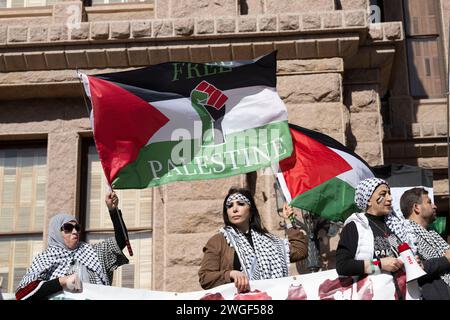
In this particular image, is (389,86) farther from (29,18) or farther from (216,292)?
(216,292)

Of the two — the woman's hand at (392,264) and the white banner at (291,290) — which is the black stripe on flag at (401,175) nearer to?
the white banner at (291,290)

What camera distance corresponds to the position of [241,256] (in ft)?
24.0

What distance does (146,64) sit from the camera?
1042 centimetres

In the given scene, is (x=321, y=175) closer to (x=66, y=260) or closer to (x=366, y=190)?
(x=366, y=190)

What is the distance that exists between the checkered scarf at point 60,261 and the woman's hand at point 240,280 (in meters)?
1.39

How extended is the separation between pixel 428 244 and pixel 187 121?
2810mm

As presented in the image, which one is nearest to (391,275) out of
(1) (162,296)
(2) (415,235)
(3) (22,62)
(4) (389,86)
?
(2) (415,235)

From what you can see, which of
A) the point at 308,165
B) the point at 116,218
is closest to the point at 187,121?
the point at 308,165

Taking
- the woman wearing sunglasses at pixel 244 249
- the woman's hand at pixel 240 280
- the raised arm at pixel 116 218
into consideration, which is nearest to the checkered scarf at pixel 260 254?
the woman wearing sunglasses at pixel 244 249

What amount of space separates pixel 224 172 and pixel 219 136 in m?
0.45

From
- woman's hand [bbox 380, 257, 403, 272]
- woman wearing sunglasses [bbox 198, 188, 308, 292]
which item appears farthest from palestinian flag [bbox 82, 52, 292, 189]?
woman's hand [bbox 380, 257, 403, 272]

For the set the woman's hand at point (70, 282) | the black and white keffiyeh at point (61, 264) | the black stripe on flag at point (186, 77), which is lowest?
the woman's hand at point (70, 282)

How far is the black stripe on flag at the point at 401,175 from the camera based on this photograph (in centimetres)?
1014
